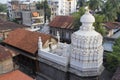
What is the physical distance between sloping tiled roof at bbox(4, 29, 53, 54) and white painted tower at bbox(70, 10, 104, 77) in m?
6.81

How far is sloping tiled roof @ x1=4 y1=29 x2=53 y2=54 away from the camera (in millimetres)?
25188

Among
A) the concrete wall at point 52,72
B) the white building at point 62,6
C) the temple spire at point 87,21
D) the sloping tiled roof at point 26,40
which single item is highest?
the white building at point 62,6

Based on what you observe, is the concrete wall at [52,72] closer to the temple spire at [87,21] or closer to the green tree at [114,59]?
the temple spire at [87,21]

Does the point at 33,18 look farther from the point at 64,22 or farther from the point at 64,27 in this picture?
the point at 64,27

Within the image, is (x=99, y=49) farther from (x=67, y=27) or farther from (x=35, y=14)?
(x=35, y=14)

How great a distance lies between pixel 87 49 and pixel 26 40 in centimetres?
1107

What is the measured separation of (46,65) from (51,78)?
1.78 meters

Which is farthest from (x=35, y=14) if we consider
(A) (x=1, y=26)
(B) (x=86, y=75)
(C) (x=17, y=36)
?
(B) (x=86, y=75)

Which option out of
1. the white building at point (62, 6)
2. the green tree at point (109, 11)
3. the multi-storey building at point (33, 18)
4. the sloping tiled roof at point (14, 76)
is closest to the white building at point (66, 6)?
the white building at point (62, 6)

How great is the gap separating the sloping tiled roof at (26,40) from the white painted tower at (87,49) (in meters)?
6.81

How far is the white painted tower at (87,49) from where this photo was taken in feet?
62.7

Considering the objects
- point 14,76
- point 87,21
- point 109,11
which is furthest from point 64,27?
point 14,76

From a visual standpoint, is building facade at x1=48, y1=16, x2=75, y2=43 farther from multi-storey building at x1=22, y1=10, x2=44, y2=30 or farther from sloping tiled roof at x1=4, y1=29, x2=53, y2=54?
sloping tiled roof at x1=4, y1=29, x2=53, y2=54

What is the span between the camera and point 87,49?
19156mm
